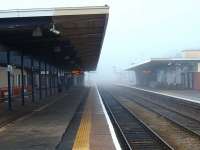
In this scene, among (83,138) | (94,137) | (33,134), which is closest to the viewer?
(83,138)

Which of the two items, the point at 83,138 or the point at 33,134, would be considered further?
the point at 33,134

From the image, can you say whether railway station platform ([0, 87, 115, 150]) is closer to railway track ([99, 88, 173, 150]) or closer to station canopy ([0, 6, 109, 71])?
railway track ([99, 88, 173, 150])

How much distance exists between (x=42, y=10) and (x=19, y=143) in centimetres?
670

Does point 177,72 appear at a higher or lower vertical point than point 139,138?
higher

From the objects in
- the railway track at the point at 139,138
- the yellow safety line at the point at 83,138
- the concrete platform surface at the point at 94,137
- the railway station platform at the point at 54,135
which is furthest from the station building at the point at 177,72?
the yellow safety line at the point at 83,138

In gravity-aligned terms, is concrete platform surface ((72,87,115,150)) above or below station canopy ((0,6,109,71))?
below

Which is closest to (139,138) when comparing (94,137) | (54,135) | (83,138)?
(94,137)

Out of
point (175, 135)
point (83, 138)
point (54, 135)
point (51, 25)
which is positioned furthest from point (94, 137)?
point (51, 25)

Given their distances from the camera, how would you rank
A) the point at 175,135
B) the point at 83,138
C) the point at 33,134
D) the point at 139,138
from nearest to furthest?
the point at 83,138
the point at 33,134
the point at 139,138
the point at 175,135

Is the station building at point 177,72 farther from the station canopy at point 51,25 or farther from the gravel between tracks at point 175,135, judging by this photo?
the gravel between tracks at point 175,135

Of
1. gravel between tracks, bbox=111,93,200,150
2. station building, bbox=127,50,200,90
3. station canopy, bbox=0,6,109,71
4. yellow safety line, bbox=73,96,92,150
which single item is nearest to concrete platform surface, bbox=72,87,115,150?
yellow safety line, bbox=73,96,92,150

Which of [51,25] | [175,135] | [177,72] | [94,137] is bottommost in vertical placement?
[175,135]

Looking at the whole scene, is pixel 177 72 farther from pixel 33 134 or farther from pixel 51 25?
pixel 33 134

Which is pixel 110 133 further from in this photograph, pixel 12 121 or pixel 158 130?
pixel 12 121
